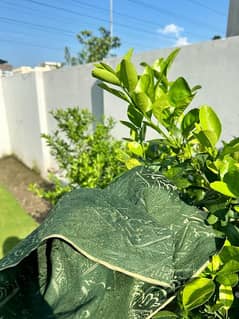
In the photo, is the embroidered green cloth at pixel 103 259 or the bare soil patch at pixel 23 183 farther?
the bare soil patch at pixel 23 183

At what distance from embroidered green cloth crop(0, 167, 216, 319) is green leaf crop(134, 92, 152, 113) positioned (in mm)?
240

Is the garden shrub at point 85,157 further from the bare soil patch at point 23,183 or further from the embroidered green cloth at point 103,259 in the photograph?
the bare soil patch at point 23,183

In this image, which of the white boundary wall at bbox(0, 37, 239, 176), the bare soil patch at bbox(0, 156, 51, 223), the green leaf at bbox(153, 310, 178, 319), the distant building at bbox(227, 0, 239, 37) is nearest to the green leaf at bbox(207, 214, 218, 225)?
the green leaf at bbox(153, 310, 178, 319)

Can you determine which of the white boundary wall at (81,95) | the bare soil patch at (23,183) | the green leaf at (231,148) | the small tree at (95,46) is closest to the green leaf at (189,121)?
the green leaf at (231,148)

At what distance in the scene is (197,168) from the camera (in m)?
0.76

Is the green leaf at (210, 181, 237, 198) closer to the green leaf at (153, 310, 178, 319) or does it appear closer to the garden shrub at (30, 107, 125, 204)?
the green leaf at (153, 310, 178, 319)

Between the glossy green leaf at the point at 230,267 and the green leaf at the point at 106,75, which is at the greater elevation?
the green leaf at the point at 106,75

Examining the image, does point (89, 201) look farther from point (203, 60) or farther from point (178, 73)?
point (178, 73)

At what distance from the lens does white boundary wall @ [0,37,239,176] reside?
207cm

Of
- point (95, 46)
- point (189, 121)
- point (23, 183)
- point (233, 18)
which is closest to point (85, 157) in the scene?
point (189, 121)

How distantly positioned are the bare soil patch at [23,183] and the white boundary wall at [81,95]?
21 cm

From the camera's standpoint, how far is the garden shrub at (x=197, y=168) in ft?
1.94

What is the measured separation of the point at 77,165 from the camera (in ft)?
6.73

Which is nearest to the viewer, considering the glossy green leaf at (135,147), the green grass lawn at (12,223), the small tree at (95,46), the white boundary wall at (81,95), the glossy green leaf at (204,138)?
the glossy green leaf at (204,138)
